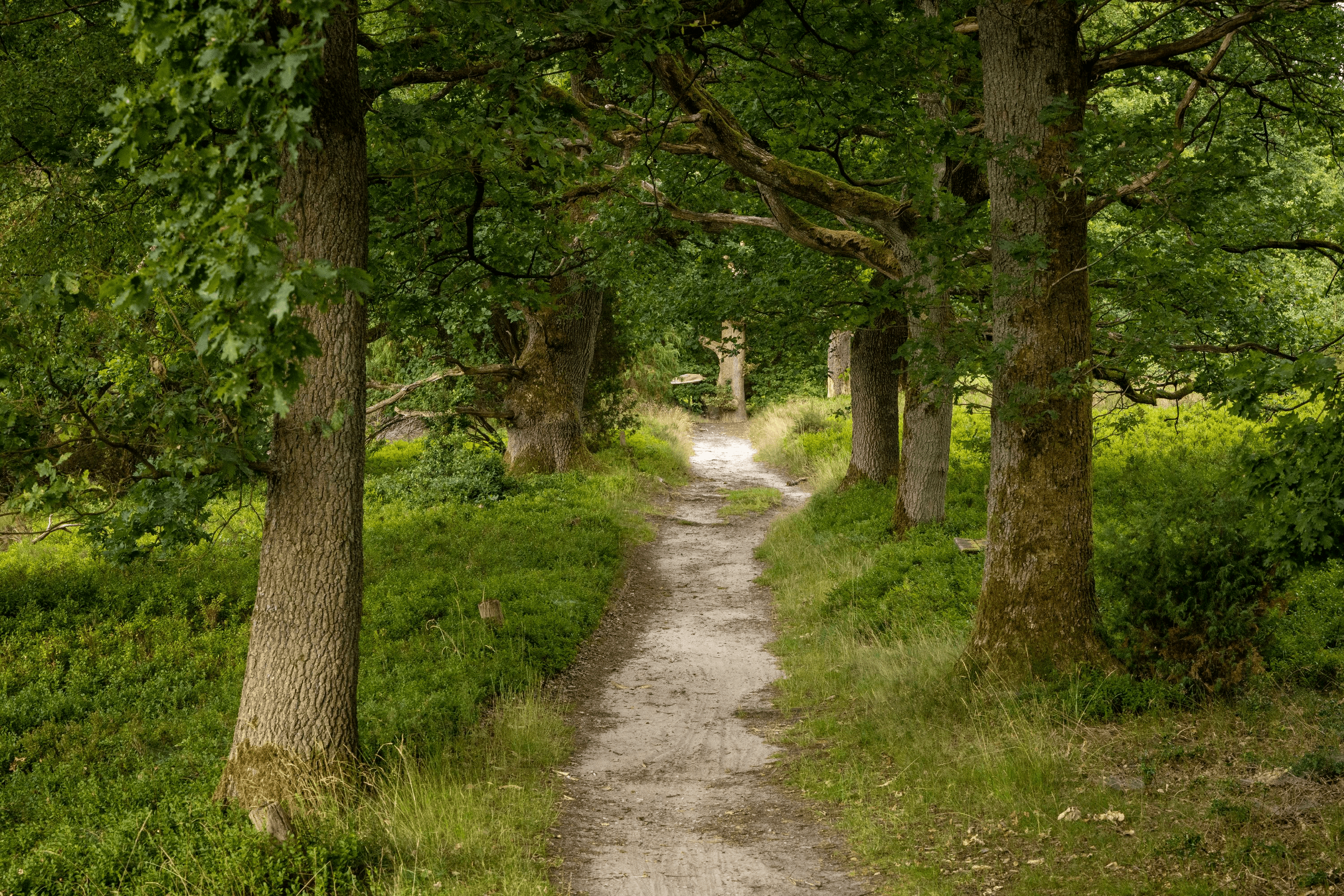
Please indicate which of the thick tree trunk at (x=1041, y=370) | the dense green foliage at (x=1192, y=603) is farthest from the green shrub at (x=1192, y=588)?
the thick tree trunk at (x=1041, y=370)

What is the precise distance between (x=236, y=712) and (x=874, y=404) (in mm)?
11372

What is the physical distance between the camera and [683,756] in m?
7.90

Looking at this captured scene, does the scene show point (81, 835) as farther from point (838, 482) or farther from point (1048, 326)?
point (838, 482)

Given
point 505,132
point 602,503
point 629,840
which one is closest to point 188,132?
point 505,132

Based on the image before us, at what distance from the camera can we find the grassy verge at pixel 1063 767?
4.81 metres

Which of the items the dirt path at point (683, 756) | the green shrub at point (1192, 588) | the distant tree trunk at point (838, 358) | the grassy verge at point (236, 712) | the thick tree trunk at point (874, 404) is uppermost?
the distant tree trunk at point (838, 358)

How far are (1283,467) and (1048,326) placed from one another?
2767 millimetres

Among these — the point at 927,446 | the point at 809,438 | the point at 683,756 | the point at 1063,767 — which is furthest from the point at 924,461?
the point at 809,438

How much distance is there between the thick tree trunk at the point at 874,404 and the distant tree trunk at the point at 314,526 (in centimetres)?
1135

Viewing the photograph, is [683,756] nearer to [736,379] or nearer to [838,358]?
[838,358]

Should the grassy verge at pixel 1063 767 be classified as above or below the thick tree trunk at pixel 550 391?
below

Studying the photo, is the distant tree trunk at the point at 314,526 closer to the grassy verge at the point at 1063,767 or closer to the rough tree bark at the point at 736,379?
the grassy verge at the point at 1063,767

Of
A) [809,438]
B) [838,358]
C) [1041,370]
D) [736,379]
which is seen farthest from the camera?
[736,379]

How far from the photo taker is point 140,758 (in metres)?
7.02
